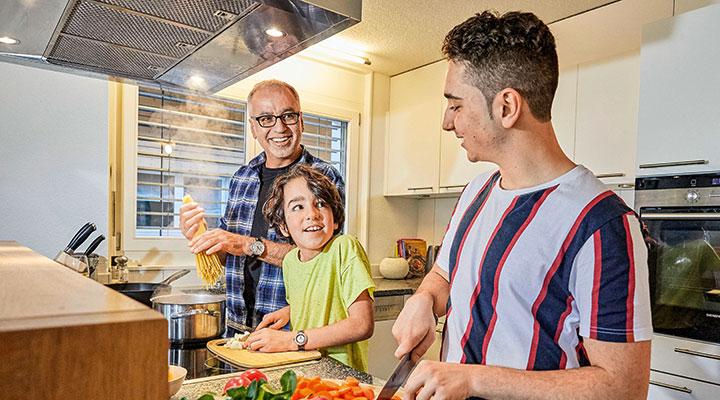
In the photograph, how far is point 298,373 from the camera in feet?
3.56

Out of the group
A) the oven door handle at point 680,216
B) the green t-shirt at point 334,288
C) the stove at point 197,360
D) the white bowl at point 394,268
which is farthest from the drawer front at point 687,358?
the white bowl at point 394,268

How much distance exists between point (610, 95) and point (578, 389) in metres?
1.80

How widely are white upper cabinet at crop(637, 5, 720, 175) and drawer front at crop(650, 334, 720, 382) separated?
0.58 meters

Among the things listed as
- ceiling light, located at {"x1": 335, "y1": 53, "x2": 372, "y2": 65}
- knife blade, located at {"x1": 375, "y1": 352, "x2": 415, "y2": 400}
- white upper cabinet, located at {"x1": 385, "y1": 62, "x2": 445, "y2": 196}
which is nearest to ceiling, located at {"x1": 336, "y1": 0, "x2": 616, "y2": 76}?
ceiling light, located at {"x1": 335, "y1": 53, "x2": 372, "y2": 65}

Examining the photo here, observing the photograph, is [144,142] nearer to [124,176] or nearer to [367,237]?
[124,176]

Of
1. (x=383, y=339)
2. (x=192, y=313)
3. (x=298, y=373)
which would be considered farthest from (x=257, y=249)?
(x=383, y=339)

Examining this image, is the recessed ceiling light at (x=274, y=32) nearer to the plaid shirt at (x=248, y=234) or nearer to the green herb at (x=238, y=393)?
the plaid shirt at (x=248, y=234)

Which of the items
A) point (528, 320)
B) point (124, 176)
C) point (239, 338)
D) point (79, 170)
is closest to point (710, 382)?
point (528, 320)

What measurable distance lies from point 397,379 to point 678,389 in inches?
50.6

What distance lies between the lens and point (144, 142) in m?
2.44

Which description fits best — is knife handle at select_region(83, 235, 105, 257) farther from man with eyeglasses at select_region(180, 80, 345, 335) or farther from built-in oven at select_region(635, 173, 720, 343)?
built-in oven at select_region(635, 173, 720, 343)

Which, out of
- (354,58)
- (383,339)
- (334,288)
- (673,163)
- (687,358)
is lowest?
(383,339)

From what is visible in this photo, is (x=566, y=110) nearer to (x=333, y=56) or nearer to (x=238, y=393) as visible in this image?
(x=333, y=56)

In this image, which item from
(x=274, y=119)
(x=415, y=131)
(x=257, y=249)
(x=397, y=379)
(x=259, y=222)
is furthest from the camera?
(x=415, y=131)
